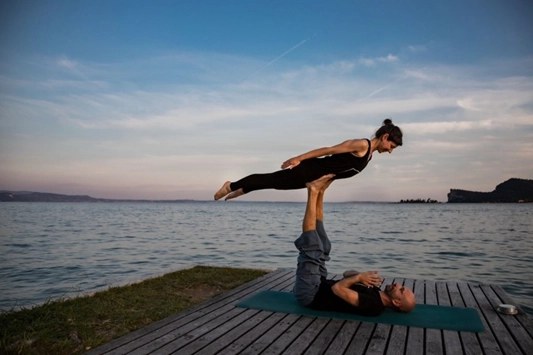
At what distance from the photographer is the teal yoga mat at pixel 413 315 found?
4102mm

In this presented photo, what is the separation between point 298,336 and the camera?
12.3ft

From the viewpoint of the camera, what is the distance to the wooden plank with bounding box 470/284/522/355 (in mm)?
3544

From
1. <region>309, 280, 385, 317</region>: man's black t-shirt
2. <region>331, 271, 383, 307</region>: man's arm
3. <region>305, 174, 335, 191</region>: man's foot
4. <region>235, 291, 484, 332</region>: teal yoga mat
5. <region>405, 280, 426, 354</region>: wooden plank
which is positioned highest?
<region>305, 174, 335, 191</region>: man's foot

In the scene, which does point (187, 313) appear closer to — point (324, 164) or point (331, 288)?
point (331, 288)

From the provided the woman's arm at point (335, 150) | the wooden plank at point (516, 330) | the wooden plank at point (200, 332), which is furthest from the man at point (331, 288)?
the wooden plank at point (516, 330)

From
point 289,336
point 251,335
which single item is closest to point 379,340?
point 289,336

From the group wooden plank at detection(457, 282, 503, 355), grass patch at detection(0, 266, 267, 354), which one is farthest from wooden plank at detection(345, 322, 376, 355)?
grass patch at detection(0, 266, 267, 354)

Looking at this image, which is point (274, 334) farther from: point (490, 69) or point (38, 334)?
point (490, 69)

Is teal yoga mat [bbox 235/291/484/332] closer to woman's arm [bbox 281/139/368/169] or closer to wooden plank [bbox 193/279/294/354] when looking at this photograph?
wooden plank [bbox 193/279/294/354]

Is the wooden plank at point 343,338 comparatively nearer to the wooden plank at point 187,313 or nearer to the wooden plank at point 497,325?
the wooden plank at point 497,325

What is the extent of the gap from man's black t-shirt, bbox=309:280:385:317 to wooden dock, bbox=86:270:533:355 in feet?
0.62

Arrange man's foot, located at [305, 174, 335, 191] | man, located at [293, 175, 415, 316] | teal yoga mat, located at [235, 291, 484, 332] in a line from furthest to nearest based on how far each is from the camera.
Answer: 1. man's foot, located at [305, 174, 335, 191]
2. man, located at [293, 175, 415, 316]
3. teal yoga mat, located at [235, 291, 484, 332]

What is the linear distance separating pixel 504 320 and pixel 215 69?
12474 mm

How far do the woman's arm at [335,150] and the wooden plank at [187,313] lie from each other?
186 centimetres
